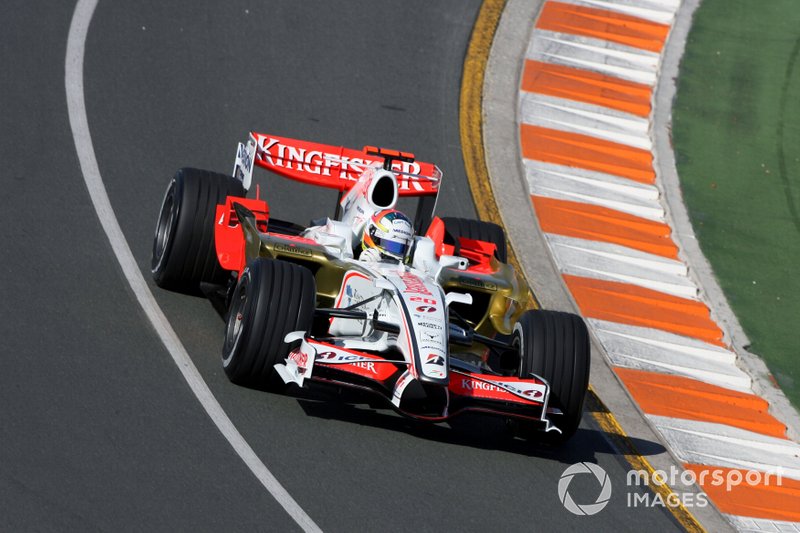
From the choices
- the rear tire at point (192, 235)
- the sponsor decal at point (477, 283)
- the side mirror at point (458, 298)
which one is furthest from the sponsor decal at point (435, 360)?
the rear tire at point (192, 235)

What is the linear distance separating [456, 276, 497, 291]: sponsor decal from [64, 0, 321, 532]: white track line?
2148mm

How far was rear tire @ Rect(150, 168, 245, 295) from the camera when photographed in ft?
33.2

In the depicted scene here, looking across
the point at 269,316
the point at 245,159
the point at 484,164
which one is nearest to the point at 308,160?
the point at 245,159

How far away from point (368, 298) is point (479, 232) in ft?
7.07

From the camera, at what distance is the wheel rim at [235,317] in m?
9.09

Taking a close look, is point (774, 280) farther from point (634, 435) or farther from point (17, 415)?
point (17, 415)

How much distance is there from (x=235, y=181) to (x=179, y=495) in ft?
11.9

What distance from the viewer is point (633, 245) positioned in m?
13.1

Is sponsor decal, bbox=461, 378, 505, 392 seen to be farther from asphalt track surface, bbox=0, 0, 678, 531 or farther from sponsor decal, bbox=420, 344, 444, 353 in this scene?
asphalt track surface, bbox=0, 0, 678, 531

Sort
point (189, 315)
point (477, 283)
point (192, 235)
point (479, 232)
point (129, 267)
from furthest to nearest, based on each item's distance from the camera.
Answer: point (479, 232) → point (129, 267) → point (192, 235) → point (189, 315) → point (477, 283)

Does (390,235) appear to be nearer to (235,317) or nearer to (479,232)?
(235,317)

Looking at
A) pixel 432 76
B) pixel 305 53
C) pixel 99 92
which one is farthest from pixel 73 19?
pixel 432 76

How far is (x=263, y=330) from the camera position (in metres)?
8.55

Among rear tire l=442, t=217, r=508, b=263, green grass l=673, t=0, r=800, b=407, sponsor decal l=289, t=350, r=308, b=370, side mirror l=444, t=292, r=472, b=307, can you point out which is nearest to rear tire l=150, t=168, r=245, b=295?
rear tire l=442, t=217, r=508, b=263
